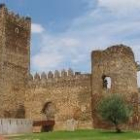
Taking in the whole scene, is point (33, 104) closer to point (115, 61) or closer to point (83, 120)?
point (83, 120)

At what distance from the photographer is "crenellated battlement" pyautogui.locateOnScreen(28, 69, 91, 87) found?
140 feet

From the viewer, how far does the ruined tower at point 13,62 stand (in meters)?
43.6

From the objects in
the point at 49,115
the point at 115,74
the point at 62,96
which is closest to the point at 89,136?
the point at 115,74

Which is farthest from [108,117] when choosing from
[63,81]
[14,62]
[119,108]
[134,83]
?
[14,62]

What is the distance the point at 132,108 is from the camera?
125 feet

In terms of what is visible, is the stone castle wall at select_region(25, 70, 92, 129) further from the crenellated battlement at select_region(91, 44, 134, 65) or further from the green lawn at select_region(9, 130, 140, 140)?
the green lawn at select_region(9, 130, 140, 140)

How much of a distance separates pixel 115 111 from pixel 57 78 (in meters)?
9.63

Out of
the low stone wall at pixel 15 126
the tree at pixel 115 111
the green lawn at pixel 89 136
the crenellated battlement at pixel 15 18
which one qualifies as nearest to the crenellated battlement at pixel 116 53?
the tree at pixel 115 111

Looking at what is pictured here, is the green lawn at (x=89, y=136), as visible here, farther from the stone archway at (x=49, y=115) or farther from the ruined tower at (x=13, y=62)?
the ruined tower at (x=13, y=62)

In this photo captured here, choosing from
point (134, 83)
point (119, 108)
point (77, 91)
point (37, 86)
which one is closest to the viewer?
point (119, 108)

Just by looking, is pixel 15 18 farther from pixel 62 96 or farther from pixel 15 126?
pixel 15 126

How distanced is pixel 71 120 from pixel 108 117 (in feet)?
19.9

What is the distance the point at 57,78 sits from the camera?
44.2m

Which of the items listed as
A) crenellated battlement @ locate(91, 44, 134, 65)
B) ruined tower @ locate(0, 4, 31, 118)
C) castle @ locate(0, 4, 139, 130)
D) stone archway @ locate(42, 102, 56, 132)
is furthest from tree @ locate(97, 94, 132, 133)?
ruined tower @ locate(0, 4, 31, 118)
